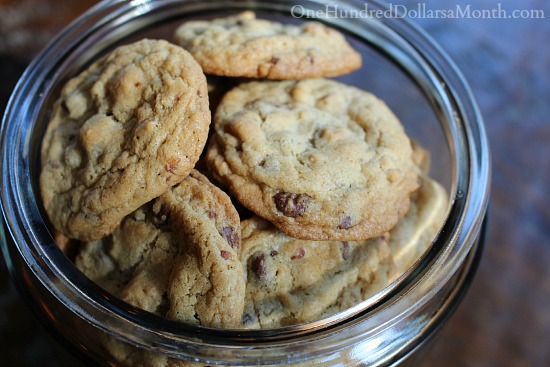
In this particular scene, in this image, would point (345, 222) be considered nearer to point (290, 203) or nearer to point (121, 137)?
point (290, 203)

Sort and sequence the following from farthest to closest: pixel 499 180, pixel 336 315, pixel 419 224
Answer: pixel 499 180, pixel 419 224, pixel 336 315

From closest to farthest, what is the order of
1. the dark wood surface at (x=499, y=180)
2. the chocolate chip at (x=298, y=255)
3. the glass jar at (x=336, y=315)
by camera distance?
the glass jar at (x=336, y=315) → the chocolate chip at (x=298, y=255) → the dark wood surface at (x=499, y=180)

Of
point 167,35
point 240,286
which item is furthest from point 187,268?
point 167,35

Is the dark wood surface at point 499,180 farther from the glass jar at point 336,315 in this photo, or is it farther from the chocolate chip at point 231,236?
the chocolate chip at point 231,236

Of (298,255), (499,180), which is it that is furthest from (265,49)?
(499,180)

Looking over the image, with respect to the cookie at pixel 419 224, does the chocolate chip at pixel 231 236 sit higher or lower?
higher

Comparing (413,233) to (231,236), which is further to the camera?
(413,233)

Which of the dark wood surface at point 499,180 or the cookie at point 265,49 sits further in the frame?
the dark wood surface at point 499,180

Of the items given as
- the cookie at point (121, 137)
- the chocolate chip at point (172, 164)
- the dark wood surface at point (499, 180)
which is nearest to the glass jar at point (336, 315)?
the cookie at point (121, 137)
